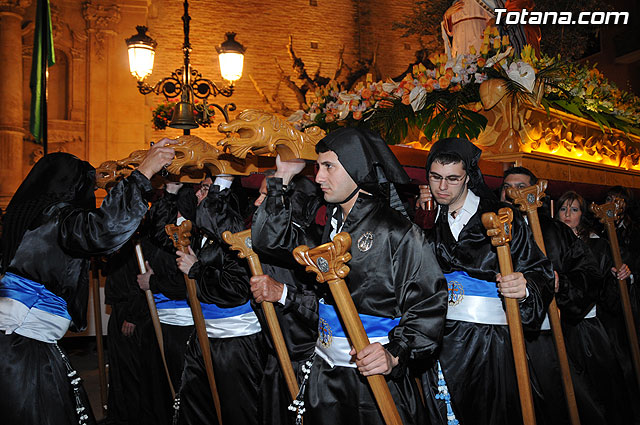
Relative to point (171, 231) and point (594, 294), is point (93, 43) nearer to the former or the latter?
point (171, 231)

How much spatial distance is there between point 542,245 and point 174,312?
2.96 meters

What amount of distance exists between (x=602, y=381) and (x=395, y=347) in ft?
10.6

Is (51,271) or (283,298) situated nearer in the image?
(51,271)

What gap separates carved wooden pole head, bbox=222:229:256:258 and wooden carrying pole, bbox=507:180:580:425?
1659 millimetres

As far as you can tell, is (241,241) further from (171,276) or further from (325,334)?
(171,276)

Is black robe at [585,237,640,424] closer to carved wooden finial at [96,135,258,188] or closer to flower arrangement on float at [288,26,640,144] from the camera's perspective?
flower arrangement on float at [288,26,640,144]

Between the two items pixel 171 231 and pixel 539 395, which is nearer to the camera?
pixel 539 395

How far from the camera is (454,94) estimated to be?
5320 millimetres

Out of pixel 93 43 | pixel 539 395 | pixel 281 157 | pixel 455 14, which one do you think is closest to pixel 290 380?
pixel 281 157

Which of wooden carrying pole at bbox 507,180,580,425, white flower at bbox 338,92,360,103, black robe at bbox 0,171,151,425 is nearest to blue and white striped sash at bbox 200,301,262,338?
black robe at bbox 0,171,151,425

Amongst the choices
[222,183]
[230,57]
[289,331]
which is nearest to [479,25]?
[230,57]

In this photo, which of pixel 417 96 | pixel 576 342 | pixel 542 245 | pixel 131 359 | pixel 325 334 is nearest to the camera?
pixel 325 334

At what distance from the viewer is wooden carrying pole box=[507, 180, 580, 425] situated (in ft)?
11.8

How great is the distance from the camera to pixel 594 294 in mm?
4227
